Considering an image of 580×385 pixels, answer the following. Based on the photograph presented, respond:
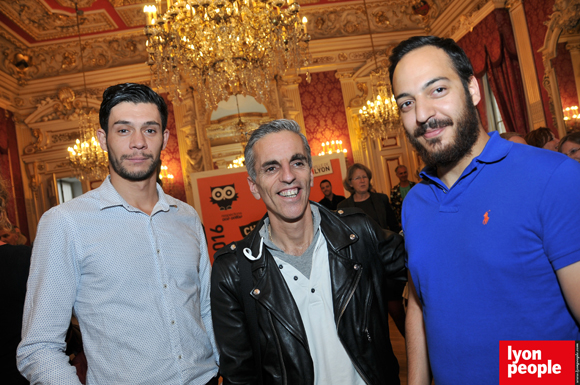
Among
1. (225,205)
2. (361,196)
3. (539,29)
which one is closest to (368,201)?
(361,196)

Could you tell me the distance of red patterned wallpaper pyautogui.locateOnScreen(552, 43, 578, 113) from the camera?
5.61 meters

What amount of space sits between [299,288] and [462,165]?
2.56 ft

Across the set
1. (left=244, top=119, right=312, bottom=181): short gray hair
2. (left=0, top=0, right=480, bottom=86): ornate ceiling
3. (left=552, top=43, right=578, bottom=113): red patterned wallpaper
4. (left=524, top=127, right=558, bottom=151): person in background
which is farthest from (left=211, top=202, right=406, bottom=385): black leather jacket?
(left=0, top=0, right=480, bottom=86): ornate ceiling

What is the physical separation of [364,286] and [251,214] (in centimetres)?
304

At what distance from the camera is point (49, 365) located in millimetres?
1247

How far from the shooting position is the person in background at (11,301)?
1866 millimetres

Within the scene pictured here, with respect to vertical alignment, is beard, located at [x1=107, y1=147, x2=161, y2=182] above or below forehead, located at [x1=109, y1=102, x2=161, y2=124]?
below

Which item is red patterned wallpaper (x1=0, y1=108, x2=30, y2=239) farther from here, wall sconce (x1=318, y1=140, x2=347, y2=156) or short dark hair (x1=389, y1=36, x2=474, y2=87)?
short dark hair (x1=389, y1=36, x2=474, y2=87)

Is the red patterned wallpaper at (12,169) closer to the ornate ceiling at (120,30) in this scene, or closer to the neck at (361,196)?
the ornate ceiling at (120,30)

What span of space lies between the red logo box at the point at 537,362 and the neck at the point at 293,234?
0.82 m

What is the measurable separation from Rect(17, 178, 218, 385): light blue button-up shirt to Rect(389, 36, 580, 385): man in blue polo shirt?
88cm

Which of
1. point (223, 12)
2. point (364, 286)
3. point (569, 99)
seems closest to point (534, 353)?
point (364, 286)

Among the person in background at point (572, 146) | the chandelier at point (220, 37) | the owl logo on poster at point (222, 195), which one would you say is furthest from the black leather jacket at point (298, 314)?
the chandelier at point (220, 37)

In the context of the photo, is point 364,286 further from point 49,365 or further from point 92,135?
point 92,135
